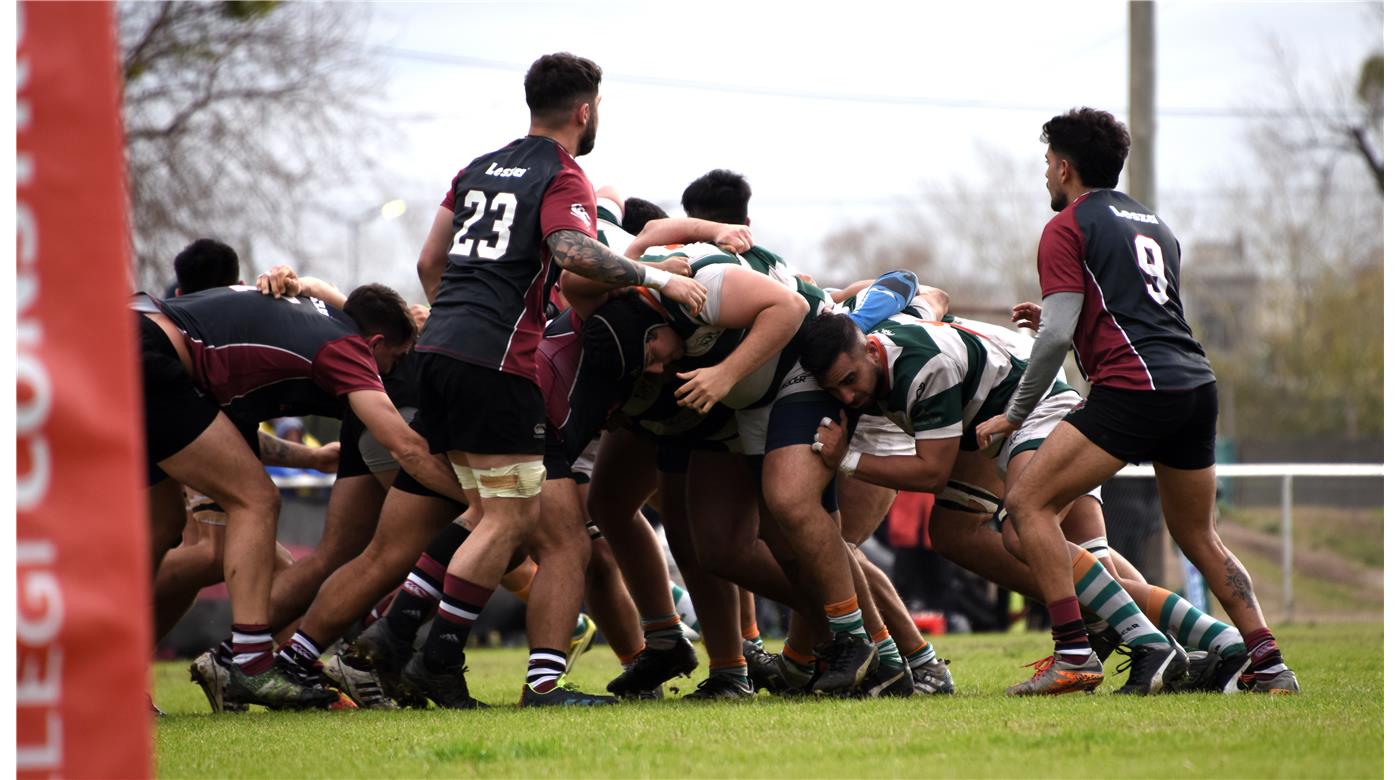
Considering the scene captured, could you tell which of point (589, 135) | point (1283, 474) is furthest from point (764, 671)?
point (1283, 474)

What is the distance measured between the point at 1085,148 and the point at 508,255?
7.89 feet

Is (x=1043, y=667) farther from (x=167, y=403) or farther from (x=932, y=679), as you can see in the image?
(x=167, y=403)

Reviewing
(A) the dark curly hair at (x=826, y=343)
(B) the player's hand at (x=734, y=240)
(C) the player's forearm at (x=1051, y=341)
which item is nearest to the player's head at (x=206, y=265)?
(B) the player's hand at (x=734, y=240)

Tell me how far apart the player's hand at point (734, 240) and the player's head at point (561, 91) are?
0.75m

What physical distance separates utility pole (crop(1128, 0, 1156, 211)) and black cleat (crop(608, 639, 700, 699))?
9.65m

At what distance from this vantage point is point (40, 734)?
2211 millimetres

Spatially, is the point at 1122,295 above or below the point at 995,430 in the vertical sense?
above

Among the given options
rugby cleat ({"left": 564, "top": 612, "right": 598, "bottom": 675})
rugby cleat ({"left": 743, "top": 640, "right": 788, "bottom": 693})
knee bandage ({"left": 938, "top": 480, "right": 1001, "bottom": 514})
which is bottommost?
rugby cleat ({"left": 564, "top": 612, "right": 598, "bottom": 675})

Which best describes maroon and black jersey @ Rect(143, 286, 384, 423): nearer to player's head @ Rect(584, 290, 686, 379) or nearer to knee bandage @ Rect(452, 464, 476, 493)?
knee bandage @ Rect(452, 464, 476, 493)

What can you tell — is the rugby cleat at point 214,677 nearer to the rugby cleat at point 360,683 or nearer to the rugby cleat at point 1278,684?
the rugby cleat at point 360,683

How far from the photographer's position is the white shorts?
638 centimetres

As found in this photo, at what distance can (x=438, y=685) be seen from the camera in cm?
598

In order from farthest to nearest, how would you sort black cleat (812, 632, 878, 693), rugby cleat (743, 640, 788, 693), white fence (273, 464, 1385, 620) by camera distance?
white fence (273, 464, 1385, 620) < rugby cleat (743, 640, 788, 693) < black cleat (812, 632, 878, 693)

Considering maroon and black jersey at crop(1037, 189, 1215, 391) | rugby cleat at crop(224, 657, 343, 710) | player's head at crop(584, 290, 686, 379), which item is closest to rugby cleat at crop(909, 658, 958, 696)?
maroon and black jersey at crop(1037, 189, 1215, 391)
